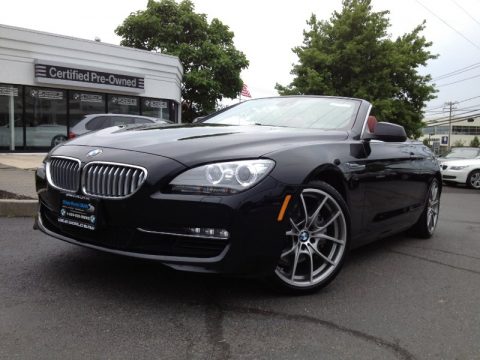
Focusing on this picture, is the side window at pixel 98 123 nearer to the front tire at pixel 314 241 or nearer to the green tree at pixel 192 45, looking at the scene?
the front tire at pixel 314 241

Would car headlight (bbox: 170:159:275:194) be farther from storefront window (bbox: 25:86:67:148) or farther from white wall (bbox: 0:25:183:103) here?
white wall (bbox: 0:25:183:103)

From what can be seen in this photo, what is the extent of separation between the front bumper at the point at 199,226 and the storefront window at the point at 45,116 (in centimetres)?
1489

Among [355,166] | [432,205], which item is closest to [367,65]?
[432,205]

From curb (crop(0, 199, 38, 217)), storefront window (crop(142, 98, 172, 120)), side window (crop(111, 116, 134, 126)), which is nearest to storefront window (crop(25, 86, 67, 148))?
storefront window (crop(142, 98, 172, 120))

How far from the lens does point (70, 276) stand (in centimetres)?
345

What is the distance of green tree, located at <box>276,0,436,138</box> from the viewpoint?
947 inches

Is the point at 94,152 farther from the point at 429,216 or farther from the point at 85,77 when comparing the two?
the point at 85,77

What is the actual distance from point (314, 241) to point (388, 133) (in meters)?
1.25

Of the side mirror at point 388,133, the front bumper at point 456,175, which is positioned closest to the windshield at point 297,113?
the side mirror at point 388,133

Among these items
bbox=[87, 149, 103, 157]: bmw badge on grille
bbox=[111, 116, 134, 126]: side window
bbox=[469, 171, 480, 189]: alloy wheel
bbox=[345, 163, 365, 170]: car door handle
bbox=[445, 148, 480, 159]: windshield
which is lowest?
bbox=[469, 171, 480, 189]: alloy wheel

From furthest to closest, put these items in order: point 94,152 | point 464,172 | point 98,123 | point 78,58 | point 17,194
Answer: point 78,58, point 464,172, point 98,123, point 17,194, point 94,152

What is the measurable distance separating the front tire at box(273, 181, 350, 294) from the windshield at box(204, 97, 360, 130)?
2.85 ft

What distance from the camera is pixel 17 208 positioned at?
5742 mm

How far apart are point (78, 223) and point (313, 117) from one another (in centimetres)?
215
